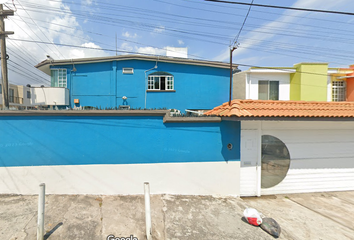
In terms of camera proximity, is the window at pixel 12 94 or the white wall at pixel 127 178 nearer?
the white wall at pixel 127 178

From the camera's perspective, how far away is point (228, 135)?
515 centimetres

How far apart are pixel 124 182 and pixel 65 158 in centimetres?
185

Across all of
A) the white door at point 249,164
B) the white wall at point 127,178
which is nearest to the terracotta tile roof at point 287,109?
the white door at point 249,164

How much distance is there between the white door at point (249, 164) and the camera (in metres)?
5.31

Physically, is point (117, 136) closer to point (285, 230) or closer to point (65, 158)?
point (65, 158)

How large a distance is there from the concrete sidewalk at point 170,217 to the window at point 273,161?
2.23 ft

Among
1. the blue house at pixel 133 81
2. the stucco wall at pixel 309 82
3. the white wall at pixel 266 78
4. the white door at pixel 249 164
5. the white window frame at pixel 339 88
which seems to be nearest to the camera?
the white door at pixel 249 164

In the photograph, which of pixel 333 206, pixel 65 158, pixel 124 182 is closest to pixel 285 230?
pixel 333 206

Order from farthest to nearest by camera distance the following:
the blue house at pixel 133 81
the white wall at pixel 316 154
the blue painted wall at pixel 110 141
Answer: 1. the blue house at pixel 133 81
2. the white wall at pixel 316 154
3. the blue painted wall at pixel 110 141

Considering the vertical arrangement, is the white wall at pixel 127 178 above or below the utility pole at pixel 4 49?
below

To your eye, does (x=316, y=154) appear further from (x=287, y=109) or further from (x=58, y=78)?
(x=58, y=78)

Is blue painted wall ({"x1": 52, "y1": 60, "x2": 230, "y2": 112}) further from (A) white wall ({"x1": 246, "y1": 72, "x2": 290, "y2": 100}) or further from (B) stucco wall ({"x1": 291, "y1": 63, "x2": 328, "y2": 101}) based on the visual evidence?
(B) stucco wall ({"x1": 291, "y1": 63, "x2": 328, "y2": 101})

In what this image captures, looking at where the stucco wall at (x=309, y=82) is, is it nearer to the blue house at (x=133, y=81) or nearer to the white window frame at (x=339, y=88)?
the white window frame at (x=339, y=88)

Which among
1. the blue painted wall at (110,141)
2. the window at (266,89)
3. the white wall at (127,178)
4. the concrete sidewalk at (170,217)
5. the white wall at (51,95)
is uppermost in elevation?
the window at (266,89)
